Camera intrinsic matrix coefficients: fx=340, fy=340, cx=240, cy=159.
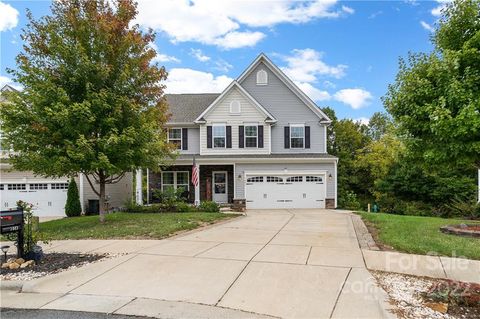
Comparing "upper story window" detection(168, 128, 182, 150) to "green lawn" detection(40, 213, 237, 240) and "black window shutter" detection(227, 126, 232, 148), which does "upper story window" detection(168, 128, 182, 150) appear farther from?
"green lawn" detection(40, 213, 237, 240)

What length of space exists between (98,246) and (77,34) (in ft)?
25.4

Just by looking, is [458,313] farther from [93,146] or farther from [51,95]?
[51,95]

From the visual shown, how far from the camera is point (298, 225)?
12477mm

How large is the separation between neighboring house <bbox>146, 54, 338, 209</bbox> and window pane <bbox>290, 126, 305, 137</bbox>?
0.01 meters

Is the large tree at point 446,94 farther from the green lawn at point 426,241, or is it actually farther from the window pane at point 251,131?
the window pane at point 251,131

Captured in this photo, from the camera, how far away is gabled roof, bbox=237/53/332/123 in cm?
2167

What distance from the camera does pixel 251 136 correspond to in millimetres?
21422

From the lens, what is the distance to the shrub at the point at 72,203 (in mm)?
18875

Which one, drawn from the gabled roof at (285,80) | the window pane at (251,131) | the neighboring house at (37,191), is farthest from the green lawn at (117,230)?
the gabled roof at (285,80)

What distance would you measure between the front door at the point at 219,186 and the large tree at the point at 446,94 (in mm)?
14273

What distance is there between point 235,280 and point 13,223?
4.71m

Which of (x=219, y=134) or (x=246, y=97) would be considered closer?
(x=246, y=97)

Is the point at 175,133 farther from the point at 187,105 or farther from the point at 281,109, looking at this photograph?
the point at 281,109

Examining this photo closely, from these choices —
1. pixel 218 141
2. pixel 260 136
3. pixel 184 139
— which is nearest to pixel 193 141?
pixel 184 139
